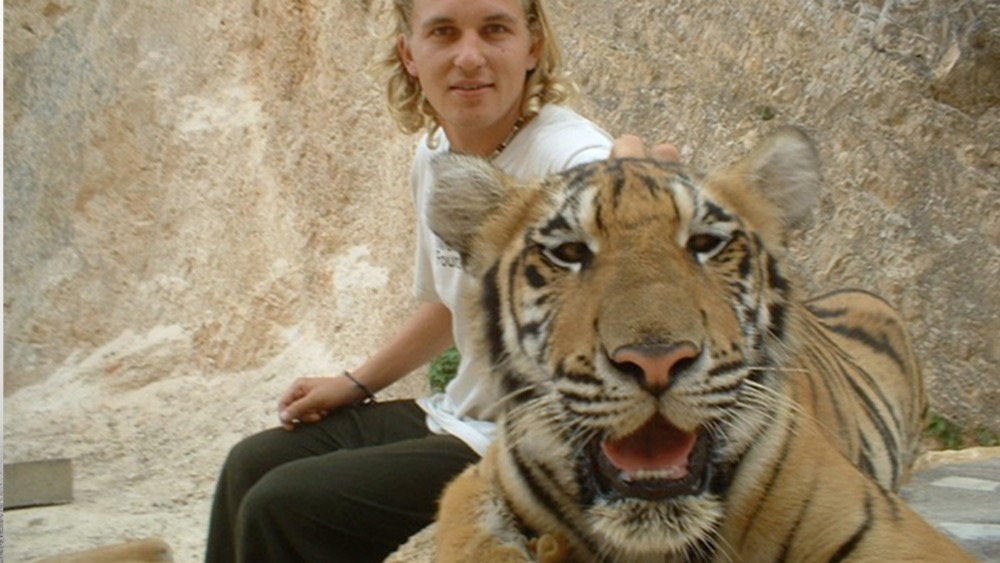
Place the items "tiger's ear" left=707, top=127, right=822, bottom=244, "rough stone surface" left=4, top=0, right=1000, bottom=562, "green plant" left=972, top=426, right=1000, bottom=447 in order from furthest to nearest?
1. "rough stone surface" left=4, top=0, right=1000, bottom=562
2. "green plant" left=972, top=426, right=1000, bottom=447
3. "tiger's ear" left=707, top=127, right=822, bottom=244

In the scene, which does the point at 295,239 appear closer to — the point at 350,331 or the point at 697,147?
the point at 350,331

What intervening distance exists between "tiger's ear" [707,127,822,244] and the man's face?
0.36m

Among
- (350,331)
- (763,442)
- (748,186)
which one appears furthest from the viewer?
(350,331)

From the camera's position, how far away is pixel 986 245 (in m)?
3.05

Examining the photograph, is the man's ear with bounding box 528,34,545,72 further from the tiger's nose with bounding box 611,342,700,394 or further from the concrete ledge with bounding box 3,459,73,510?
the concrete ledge with bounding box 3,459,73,510

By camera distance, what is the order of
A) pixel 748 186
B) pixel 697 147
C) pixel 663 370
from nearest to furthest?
1. pixel 663 370
2. pixel 748 186
3. pixel 697 147

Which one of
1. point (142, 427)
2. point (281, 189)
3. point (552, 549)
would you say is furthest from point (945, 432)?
point (142, 427)

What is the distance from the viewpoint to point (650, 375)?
0.99 m

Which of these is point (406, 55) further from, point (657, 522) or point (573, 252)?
point (657, 522)

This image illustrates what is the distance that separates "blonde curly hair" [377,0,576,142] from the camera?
1.61 metres

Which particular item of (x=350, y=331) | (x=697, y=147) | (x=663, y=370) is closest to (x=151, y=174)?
(x=350, y=331)

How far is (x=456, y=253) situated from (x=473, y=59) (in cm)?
23

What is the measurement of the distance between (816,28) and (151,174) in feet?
12.0

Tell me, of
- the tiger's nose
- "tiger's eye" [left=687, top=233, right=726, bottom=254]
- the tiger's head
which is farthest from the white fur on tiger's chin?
"tiger's eye" [left=687, top=233, right=726, bottom=254]
